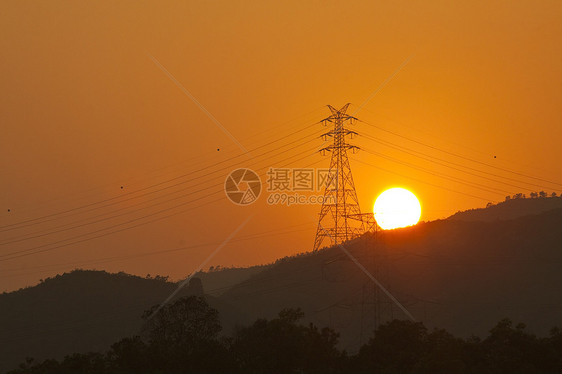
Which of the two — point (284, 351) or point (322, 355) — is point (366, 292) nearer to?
point (322, 355)

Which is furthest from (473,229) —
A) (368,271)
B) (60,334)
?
(60,334)

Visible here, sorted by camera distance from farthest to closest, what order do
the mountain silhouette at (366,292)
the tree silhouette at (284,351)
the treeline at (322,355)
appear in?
the mountain silhouette at (366,292) < the tree silhouette at (284,351) < the treeline at (322,355)

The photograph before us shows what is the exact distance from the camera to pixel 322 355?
49.6m

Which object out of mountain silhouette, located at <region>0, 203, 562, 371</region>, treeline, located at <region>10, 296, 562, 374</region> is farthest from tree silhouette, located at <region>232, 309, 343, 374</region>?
mountain silhouette, located at <region>0, 203, 562, 371</region>

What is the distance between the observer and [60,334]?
112 metres

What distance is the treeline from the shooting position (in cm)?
4431

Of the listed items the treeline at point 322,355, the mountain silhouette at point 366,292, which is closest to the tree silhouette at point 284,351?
the treeline at point 322,355

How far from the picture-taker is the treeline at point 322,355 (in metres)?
44.3

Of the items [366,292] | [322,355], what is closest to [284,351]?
[322,355]

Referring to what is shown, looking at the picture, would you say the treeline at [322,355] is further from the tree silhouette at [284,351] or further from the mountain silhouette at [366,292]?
the mountain silhouette at [366,292]

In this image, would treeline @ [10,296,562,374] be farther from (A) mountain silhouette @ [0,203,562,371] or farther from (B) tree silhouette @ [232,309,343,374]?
(A) mountain silhouette @ [0,203,562,371]

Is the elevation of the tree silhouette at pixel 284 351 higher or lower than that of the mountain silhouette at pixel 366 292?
lower

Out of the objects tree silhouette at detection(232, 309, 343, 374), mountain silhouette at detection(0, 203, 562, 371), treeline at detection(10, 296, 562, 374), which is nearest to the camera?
treeline at detection(10, 296, 562, 374)

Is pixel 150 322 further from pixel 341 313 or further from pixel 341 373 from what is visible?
pixel 341 313
